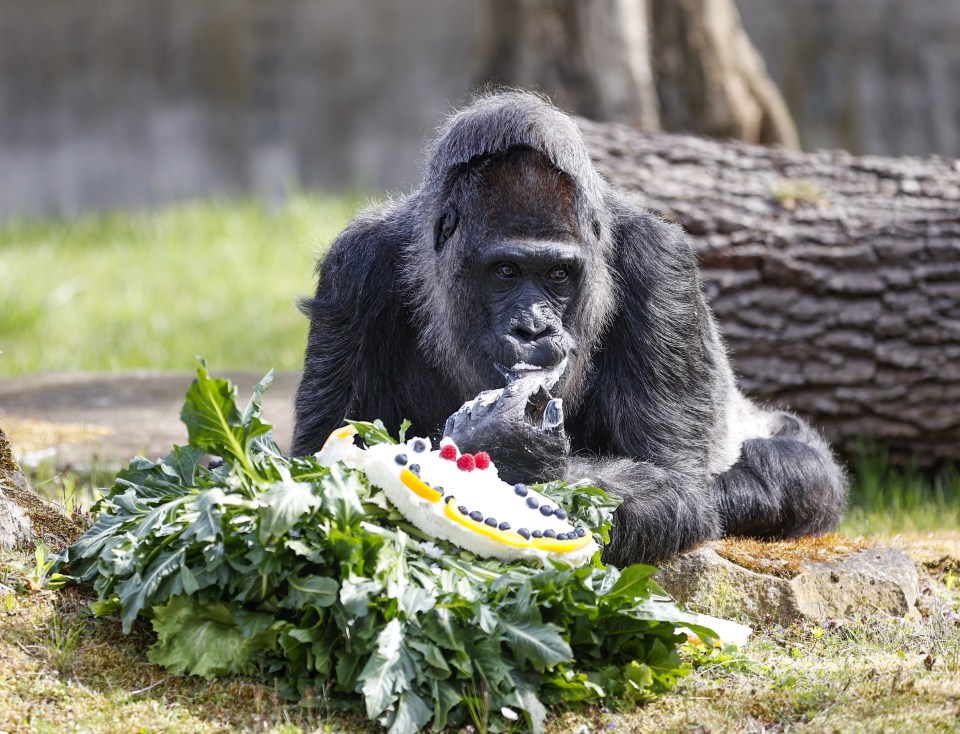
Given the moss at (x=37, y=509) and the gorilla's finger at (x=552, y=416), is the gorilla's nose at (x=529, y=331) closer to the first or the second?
the gorilla's finger at (x=552, y=416)

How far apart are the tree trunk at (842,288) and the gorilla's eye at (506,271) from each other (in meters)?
3.21

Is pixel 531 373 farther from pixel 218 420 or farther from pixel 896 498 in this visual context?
pixel 896 498

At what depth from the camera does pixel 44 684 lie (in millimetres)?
3346

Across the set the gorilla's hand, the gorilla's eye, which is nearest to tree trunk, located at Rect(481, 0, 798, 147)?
the gorilla's eye

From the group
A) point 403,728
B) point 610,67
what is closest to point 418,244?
point 403,728

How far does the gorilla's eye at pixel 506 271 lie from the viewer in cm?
452

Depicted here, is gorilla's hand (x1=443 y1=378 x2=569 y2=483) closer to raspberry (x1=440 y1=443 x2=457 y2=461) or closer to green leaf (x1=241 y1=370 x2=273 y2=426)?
raspberry (x1=440 y1=443 x2=457 y2=461)

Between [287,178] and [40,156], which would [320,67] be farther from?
[40,156]

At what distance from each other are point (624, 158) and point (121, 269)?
6300 mm

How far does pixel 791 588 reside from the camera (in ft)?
15.0

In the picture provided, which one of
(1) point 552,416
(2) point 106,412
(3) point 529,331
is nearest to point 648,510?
Answer: (1) point 552,416

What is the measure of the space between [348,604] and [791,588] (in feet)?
6.40

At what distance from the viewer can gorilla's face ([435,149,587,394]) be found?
14.4 feet

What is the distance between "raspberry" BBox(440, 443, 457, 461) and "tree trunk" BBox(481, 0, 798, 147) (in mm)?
7435
